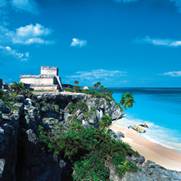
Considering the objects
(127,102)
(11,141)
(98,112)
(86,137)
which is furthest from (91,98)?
(11,141)

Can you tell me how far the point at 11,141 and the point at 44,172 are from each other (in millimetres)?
4784

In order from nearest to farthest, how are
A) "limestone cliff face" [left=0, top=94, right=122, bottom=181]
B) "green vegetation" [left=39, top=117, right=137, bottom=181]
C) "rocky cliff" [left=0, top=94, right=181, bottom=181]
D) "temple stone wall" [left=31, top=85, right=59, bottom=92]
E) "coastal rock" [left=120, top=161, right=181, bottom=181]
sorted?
"limestone cliff face" [left=0, top=94, right=122, bottom=181], "rocky cliff" [left=0, top=94, right=181, bottom=181], "coastal rock" [left=120, top=161, right=181, bottom=181], "green vegetation" [left=39, top=117, right=137, bottom=181], "temple stone wall" [left=31, top=85, right=59, bottom=92]

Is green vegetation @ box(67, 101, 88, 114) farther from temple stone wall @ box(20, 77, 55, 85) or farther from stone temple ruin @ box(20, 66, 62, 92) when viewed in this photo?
temple stone wall @ box(20, 77, 55, 85)

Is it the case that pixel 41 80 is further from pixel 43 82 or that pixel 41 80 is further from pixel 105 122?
pixel 105 122

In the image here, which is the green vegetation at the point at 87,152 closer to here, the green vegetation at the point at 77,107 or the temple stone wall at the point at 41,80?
the green vegetation at the point at 77,107

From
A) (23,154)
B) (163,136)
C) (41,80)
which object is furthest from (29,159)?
(41,80)

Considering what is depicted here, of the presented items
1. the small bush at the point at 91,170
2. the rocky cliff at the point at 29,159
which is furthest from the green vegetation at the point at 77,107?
the small bush at the point at 91,170

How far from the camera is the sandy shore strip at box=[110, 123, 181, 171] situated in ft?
90.7

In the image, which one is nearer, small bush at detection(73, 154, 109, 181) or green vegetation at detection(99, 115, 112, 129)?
small bush at detection(73, 154, 109, 181)

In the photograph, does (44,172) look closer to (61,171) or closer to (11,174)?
(61,171)

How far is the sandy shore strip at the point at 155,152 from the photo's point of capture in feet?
90.7

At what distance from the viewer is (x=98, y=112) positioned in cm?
4181

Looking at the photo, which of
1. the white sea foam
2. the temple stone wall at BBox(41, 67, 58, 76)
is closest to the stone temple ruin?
the temple stone wall at BBox(41, 67, 58, 76)

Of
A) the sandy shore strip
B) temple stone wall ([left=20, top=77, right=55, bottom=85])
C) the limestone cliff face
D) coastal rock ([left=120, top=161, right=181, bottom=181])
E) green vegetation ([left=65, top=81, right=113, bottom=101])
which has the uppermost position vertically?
temple stone wall ([left=20, top=77, right=55, bottom=85])
